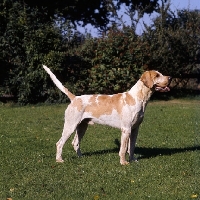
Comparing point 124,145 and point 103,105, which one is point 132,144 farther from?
point 103,105

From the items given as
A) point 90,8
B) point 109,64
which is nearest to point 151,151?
point 109,64

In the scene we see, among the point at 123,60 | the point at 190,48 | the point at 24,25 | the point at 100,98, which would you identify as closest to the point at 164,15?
the point at 190,48

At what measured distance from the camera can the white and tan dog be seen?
850 cm

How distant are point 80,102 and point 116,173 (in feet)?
5.28

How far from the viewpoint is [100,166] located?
823 cm

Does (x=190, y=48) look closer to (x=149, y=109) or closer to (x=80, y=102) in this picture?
(x=149, y=109)

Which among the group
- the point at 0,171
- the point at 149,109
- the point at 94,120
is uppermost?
the point at 94,120

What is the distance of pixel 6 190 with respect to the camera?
677cm

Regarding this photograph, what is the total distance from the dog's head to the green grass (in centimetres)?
128

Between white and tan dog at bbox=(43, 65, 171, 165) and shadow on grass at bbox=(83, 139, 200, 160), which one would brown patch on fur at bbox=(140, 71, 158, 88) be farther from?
shadow on grass at bbox=(83, 139, 200, 160)

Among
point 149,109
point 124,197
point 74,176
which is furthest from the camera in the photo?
point 149,109

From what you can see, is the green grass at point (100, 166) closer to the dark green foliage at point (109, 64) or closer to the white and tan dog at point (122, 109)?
the white and tan dog at point (122, 109)

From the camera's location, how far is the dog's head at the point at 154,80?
27.9ft

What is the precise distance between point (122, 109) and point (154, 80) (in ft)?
2.43
